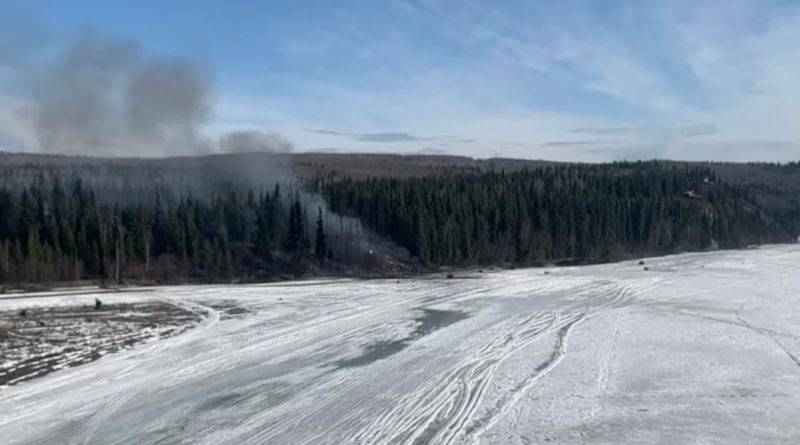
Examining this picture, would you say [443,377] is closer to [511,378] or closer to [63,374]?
[511,378]

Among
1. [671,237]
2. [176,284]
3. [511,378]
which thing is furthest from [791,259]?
[511,378]

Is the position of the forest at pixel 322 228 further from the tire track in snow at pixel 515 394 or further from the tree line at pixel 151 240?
the tire track in snow at pixel 515 394

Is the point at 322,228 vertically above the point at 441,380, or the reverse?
the point at 322,228

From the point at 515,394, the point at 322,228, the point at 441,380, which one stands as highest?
the point at 322,228

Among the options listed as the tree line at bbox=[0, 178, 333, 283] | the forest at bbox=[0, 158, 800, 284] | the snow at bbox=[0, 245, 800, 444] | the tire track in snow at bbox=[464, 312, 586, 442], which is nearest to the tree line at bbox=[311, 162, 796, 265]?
the forest at bbox=[0, 158, 800, 284]

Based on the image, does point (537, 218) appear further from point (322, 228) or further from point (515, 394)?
point (515, 394)

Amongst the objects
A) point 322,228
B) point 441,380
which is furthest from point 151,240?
point 441,380

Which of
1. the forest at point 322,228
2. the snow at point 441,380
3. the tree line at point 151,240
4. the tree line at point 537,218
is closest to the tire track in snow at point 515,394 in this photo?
the snow at point 441,380

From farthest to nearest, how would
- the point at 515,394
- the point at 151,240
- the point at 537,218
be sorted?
the point at 537,218, the point at 151,240, the point at 515,394
